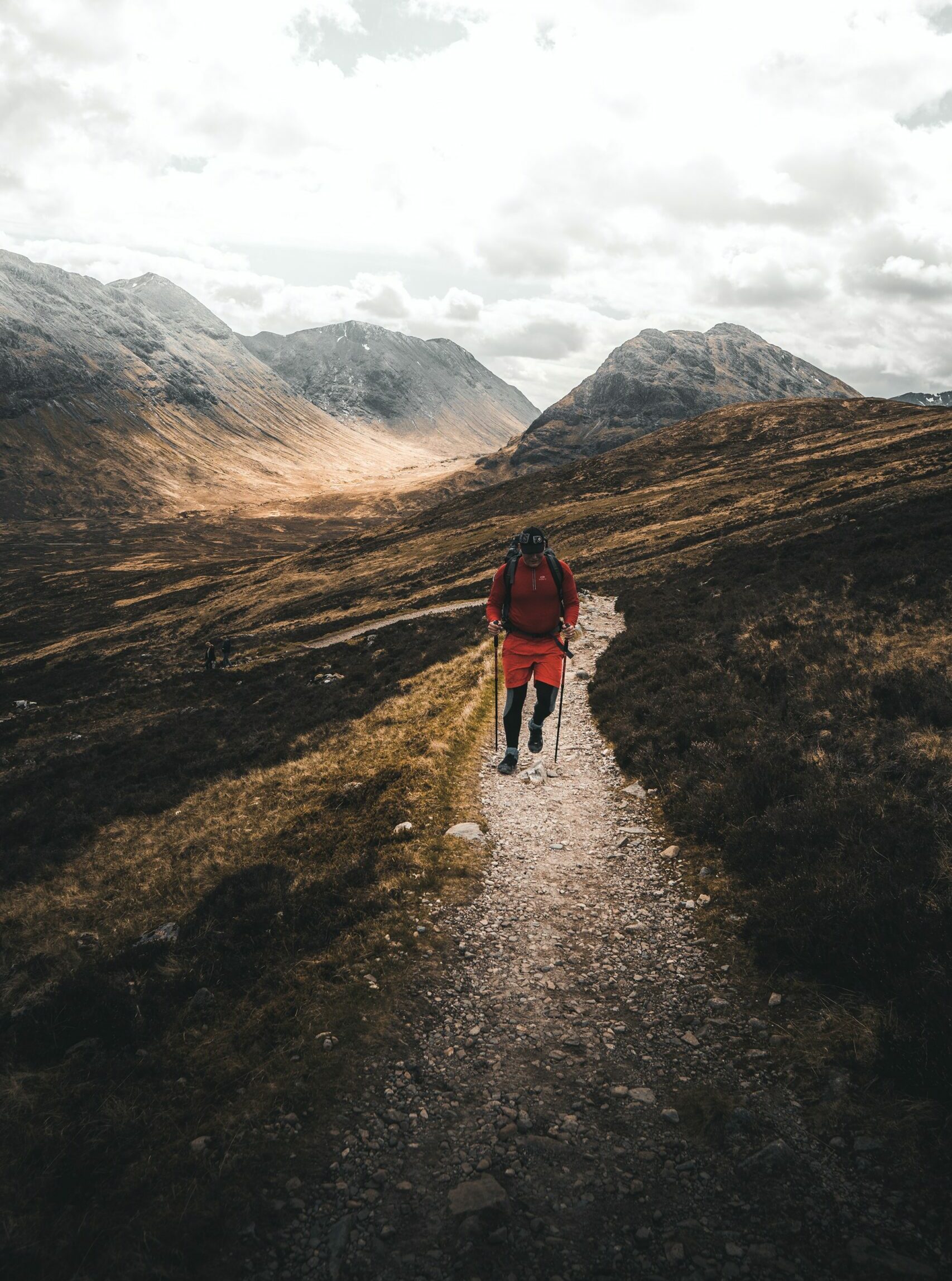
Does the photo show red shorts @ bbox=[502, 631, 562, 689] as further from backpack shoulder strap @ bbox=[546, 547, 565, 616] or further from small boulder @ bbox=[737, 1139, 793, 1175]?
small boulder @ bbox=[737, 1139, 793, 1175]

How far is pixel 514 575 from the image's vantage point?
38.5ft

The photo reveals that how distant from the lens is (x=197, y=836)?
1403 centimetres

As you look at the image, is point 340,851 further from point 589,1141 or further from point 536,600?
point 589,1141

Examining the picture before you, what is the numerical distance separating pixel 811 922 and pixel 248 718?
942 inches

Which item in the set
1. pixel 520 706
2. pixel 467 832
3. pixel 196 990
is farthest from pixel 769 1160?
pixel 520 706

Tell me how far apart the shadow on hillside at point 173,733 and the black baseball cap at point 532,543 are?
1023cm

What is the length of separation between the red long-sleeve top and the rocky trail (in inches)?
202

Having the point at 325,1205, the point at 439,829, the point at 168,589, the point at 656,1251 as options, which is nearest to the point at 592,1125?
the point at 656,1251

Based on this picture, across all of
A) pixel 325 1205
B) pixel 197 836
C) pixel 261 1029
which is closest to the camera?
pixel 325 1205

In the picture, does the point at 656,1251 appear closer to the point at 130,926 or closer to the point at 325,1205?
the point at 325,1205

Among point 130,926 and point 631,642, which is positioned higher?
point 631,642

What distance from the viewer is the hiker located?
11.6 meters

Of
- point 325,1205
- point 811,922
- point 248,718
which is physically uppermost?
point 811,922

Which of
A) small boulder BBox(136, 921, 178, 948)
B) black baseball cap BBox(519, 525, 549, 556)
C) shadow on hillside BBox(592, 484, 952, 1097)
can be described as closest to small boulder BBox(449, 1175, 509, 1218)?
shadow on hillside BBox(592, 484, 952, 1097)
